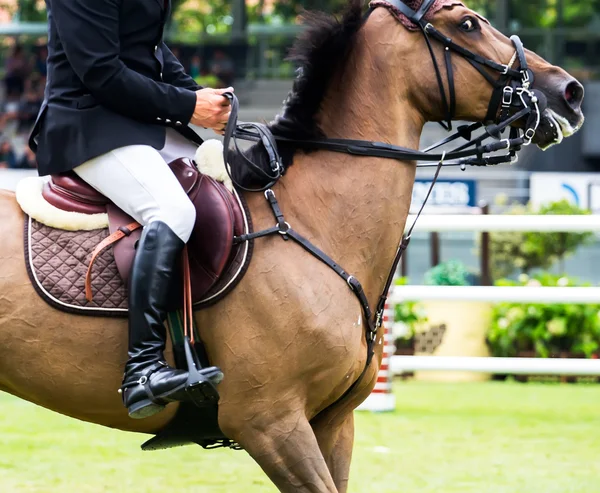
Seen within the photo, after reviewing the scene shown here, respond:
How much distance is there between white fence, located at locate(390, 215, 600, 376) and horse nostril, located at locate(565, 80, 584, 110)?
11.2 ft

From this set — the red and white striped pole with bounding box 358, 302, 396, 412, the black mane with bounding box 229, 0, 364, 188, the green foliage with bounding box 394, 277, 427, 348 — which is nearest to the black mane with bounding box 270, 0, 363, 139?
the black mane with bounding box 229, 0, 364, 188

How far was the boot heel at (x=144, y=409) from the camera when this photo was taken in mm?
3682

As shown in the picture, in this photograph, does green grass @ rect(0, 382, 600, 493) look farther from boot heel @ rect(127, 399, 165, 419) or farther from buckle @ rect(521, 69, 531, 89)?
buckle @ rect(521, 69, 531, 89)

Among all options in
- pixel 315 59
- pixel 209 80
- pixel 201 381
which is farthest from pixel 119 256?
pixel 209 80

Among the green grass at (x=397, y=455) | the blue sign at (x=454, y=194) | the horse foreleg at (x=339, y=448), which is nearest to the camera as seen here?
the horse foreleg at (x=339, y=448)

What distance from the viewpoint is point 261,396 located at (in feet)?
12.4

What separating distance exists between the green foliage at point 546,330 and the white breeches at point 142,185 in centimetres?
596

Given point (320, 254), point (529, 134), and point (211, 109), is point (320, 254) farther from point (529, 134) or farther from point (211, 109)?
point (529, 134)

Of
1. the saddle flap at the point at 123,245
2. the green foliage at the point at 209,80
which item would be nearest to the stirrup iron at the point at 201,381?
the saddle flap at the point at 123,245

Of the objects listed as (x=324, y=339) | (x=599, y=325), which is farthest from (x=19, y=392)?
(x=599, y=325)

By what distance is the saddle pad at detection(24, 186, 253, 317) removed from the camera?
3818 millimetres

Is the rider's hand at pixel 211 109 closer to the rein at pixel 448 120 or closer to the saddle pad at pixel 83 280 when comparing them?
the rein at pixel 448 120

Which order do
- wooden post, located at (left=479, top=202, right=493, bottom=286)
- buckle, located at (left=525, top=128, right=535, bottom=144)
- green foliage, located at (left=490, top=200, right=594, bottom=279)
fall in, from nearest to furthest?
buckle, located at (left=525, top=128, right=535, bottom=144) < wooden post, located at (left=479, top=202, right=493, bottom=286) < green foliage, located at (left=490, top=200, right=594, bottom=279)

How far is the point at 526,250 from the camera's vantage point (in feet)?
41.9
